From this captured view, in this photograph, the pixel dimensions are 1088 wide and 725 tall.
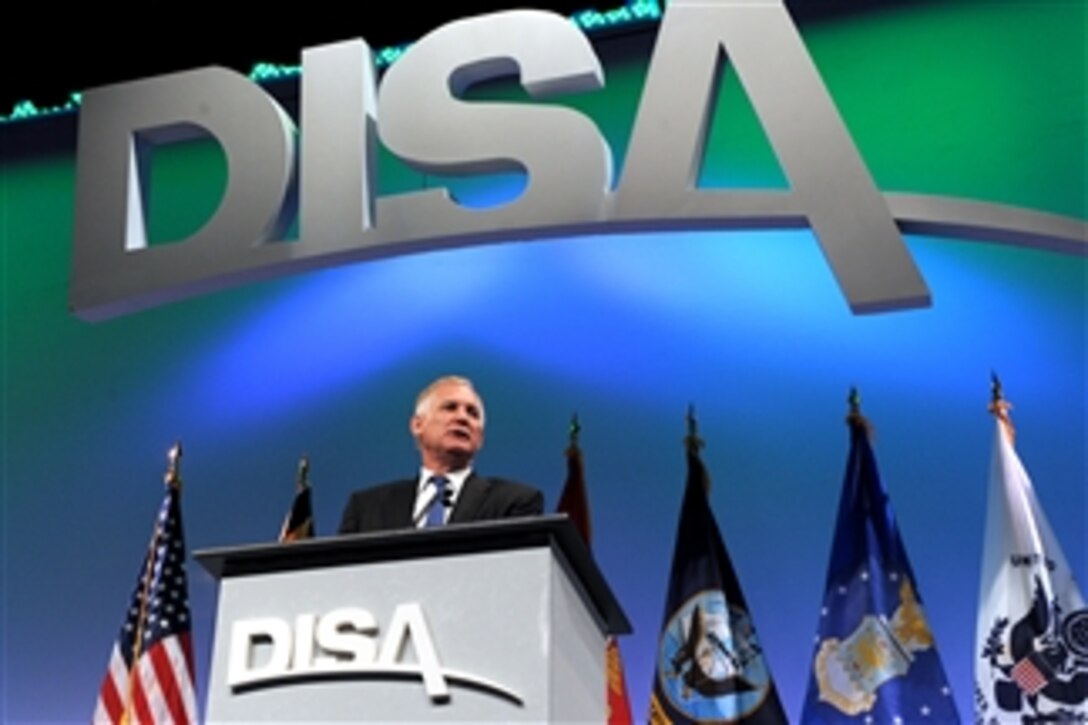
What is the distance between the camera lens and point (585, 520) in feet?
15.0

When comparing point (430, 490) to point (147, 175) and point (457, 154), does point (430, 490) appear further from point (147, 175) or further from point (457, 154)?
point (147, 175)

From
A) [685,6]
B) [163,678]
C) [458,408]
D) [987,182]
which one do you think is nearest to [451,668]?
[458,408]

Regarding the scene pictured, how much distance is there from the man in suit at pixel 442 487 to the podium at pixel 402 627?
0.77 metres

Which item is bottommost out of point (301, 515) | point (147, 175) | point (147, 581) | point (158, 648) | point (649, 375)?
point (158, 648)

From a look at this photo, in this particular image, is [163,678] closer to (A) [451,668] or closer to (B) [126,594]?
(B) [126,594]

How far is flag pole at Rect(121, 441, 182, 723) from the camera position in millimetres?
4469

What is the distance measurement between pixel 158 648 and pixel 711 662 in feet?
5.50

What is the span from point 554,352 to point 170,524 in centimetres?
136

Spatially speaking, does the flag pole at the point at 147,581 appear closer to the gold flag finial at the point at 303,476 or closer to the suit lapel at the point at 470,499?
the gold flag finial at the point at 303,476

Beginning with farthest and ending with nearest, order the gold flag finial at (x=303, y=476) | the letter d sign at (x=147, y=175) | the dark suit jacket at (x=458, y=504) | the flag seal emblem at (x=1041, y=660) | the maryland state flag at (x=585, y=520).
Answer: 1. the gold flag finial at (x=303, y=476)
2. the letter d sign at (x=147, y=175)
3. the maryland state flag at (x=585, y=520)
4. the flag seal emblem at (x=1041, y=660)
5. the dark suit jacket at (x=458, y=504)

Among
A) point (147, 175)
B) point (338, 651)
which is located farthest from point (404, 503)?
point (147, 175)

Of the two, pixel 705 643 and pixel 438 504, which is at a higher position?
pixel 705 643

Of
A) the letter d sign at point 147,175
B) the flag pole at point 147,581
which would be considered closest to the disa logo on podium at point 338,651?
the flag pole at point 147,581

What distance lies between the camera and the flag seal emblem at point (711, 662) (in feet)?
13.4
